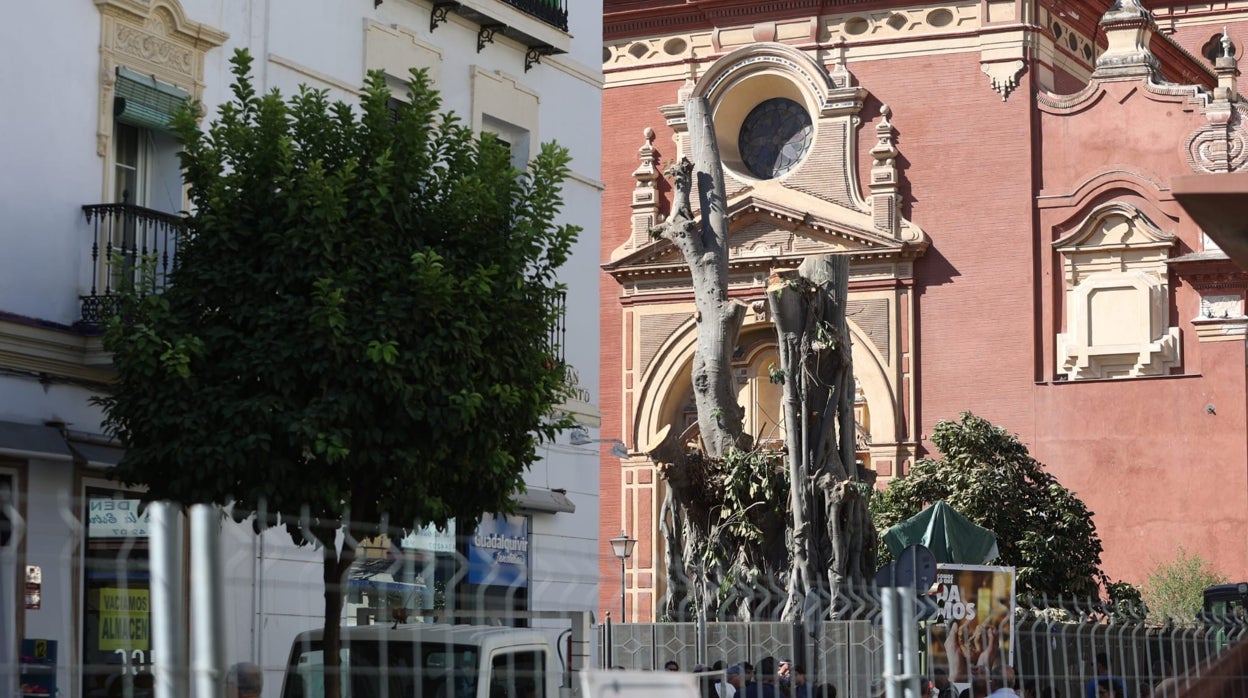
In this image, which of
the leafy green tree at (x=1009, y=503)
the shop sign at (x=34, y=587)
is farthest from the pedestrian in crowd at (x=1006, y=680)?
the leafy green tree at (x=1009, y=503)

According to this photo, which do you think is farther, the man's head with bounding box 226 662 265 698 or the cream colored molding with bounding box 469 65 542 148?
the cream colored molding with bounding box 469 65 542 148

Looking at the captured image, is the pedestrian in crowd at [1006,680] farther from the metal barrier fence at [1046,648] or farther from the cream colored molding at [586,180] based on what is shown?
the cream colored molding at [586,180]

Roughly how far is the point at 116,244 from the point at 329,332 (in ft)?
9.05

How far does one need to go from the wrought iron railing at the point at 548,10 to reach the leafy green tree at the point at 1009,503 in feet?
32.9

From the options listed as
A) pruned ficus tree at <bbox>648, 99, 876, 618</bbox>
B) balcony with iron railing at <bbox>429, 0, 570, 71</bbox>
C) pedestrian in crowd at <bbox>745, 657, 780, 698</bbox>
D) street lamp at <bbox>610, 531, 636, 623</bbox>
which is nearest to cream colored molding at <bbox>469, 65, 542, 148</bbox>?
balcony with iron railing at <bbox>429, 0, 570, 71</bbox>

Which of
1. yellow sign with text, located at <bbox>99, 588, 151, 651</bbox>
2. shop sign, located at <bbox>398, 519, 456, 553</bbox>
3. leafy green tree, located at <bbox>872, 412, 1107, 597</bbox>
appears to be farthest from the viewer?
leafy green tree, located at <bbox>872, 412, 1107, 597</bbox>

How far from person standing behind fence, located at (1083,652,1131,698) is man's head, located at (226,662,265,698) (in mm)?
3988

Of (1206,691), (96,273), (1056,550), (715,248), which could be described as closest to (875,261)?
(1056,550)

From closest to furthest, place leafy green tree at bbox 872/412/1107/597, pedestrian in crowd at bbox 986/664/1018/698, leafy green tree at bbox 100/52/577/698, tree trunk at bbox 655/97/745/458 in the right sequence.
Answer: pedestrian in crowd at bbox 986/664/1018/698
leafy green tree at bbox 100/52/577/698
tree trunk at bbox 655/97/745/458
leafy green tree at bbox 872/412/1107/597

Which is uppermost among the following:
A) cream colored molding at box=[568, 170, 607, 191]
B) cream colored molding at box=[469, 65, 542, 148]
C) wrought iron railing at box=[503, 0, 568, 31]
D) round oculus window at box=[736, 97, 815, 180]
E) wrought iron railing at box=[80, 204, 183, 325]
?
round oculus window at box=[736, 97, 815, 180]

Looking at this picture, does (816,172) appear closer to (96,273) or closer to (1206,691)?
(96,273)

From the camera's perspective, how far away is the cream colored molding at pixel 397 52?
59.4 feet

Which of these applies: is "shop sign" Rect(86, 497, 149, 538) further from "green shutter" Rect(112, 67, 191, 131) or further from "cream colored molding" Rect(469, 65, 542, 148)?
"cream colored molding" Rect(469, 65, 542, 148)

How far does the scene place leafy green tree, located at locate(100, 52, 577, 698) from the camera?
13.0 m
